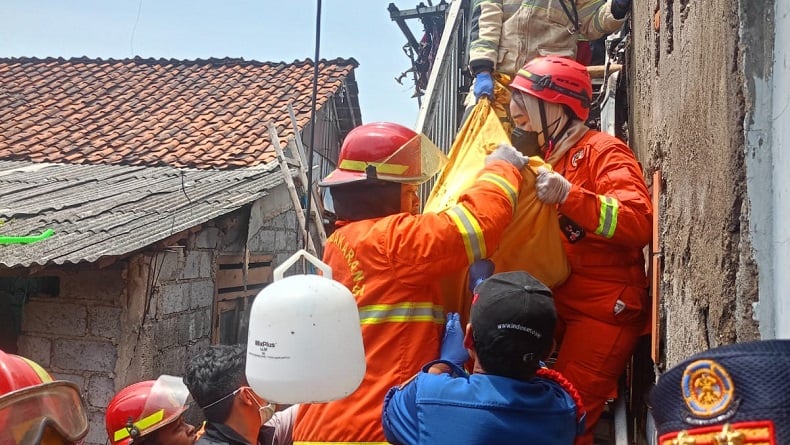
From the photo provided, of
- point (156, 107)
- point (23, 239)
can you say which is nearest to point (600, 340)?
point (23, 239)

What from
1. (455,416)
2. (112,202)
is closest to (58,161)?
(112,202)

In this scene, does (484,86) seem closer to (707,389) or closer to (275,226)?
(707,389)

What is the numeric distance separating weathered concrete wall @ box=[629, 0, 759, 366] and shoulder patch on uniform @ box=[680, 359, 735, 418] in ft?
1.43

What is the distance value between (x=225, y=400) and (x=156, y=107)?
8.91 m

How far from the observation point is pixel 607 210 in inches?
88.3

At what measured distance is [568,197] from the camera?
2273 mm

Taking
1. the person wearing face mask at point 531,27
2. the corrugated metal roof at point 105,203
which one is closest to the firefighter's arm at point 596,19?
the person wearing face mask at point 531,27

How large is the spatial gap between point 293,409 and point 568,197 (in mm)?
1756

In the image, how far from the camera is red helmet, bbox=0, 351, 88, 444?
156 cm

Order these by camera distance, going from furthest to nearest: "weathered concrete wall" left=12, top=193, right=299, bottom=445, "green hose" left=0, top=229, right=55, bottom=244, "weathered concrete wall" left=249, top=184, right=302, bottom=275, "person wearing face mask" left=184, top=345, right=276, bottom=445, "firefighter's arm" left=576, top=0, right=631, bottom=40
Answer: "weathered concrete wall" left=249, top=184, right=302, bottom=275 < "weathered concrete wall" left=12, top=193, right=299, bottom=445 < "green hose" left=0, top=229, right=55, bottom=244 < "firefighter's arm" left=576, top=0, right=631, bottom=40 < "person wearing face mask" left=184, top=345, right=276, bottom=445

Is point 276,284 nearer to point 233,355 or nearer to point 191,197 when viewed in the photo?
point 233,355

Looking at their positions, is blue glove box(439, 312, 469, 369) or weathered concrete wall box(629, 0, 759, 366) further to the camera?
blue glove box(439, 312, 469, 369)

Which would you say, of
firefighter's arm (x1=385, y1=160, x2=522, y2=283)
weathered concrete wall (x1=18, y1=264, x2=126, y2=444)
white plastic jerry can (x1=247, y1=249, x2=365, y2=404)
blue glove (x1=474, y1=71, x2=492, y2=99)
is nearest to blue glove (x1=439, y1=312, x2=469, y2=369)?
firefighter's arm (x1=385, y1=160, x2=522, y2=283)

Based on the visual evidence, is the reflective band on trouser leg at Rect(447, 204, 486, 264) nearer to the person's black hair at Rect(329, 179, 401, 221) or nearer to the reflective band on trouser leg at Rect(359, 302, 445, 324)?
the reflective band on trouser leg at Rect(359, 302, 445, 324)
